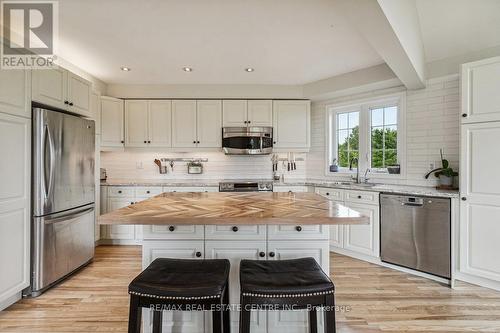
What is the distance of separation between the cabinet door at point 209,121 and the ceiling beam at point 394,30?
2.37m

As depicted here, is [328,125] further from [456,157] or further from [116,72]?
[116,72]

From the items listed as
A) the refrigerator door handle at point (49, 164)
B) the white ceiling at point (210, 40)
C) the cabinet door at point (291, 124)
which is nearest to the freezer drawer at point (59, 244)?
the refrigerator door handle at point (49, 164)

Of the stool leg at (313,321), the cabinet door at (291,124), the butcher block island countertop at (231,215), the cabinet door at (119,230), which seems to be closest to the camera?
the butcher block island countertop at (231,215)

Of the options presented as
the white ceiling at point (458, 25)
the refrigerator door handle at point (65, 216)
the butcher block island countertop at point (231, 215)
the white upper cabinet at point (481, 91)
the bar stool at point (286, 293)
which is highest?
the white ceiling at point (458, 25)

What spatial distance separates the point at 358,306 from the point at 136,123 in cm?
380

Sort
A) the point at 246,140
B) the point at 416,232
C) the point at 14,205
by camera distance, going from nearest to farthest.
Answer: the point at 14,205
the point at 416,232
the point at 246,140

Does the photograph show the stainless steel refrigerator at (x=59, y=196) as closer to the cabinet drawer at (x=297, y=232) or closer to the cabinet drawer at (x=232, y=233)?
the cabinet drawer at (x=232, y=233)

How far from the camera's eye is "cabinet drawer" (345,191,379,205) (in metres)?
2.98

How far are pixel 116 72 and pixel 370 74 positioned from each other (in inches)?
136

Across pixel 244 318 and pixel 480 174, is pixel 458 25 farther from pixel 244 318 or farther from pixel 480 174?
pixel 244 318

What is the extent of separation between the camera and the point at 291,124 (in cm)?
406

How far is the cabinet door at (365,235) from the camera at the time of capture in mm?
2984

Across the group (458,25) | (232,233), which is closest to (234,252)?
(232,233)

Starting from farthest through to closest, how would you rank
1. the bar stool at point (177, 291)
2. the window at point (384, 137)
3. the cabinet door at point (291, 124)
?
1. the cabinet door at point (291, 124)
2. the window at point (384, 137)
3. the bar stool at point (177, 291)
